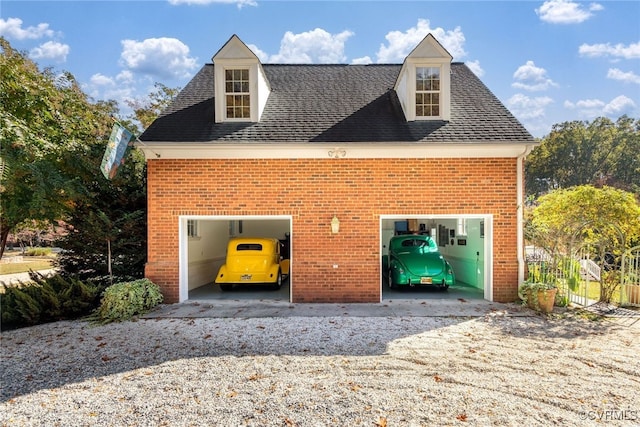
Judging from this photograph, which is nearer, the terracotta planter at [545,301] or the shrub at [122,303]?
the shrub at [122,303]

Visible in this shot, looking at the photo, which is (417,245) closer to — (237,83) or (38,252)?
(237,83)

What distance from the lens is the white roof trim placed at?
8.73 meters

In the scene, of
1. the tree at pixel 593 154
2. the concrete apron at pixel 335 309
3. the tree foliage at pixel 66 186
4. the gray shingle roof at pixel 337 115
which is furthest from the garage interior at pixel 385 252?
the tree at pixel 593 154

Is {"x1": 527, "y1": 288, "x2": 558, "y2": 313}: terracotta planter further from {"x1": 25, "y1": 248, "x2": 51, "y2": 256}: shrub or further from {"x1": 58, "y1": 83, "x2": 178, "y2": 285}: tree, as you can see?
{"x1": 25, "y1": 248, "x2": 51, "y2": 256}: shrub

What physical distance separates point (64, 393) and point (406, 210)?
7.56 m

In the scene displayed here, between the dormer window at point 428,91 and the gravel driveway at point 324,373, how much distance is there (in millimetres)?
5743

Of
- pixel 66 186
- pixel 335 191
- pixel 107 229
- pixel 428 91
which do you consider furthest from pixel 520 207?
pixel 66 186

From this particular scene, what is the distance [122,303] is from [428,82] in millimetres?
9650

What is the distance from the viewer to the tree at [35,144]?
8258 mm

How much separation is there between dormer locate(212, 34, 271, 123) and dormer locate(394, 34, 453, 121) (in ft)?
13.8

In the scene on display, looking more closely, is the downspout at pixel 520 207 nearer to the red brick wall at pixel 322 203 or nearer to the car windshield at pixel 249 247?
the red brick wall at pixel 322 203

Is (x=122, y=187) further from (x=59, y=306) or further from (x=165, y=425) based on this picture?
(x=165, y=425)

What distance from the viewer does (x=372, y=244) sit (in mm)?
9078

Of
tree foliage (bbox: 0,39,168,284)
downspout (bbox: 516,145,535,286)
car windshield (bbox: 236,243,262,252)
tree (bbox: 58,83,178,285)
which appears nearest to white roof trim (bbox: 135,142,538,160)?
downspout (bbox: 516,145,535,286)
